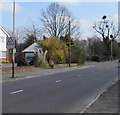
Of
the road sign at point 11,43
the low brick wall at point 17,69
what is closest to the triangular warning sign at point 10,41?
the road sign at point 11,43

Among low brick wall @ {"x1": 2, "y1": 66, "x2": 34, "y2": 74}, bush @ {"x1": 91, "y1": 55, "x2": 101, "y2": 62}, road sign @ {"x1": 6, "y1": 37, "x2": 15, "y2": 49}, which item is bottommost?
low brick wall @ {"x1": 2, "y1": 66, "x2": 34, "y2": 74}

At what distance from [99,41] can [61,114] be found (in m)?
86.5

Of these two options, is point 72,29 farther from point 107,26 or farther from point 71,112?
point 71,112

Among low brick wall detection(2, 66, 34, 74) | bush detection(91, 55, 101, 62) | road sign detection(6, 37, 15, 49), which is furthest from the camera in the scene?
bush detection(91, 55, 101, 62)

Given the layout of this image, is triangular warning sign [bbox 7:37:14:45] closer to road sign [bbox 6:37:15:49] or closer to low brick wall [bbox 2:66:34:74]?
road sign [bbox 6:37:15:49]

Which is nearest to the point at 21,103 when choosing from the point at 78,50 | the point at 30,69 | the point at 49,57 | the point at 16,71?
the point at 16,71

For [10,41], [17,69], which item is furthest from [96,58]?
[10,41]

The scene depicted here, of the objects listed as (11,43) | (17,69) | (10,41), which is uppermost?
(10,41)

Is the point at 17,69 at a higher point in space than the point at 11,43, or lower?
lower

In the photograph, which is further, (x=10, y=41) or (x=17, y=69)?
(x=17, y=69)

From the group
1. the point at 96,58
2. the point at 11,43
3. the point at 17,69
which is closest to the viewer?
the point at 11,43

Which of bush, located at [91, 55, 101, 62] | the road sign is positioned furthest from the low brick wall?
bush, located at [91, 55, 101, 62]

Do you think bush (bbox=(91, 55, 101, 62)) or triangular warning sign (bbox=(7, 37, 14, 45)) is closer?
triangular warning sign (bbox=(7, 37, 14, 45))

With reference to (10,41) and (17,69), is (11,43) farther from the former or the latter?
(17,69)
